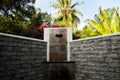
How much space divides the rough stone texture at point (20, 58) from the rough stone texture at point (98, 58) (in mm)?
1784

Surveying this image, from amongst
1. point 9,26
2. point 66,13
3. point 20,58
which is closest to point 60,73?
point 20,58

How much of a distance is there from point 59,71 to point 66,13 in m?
16.8

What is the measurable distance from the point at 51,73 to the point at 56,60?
1.09 metres

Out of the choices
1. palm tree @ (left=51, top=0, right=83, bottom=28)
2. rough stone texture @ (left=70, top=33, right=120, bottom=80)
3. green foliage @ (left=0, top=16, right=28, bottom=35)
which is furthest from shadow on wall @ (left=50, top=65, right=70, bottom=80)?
palm tree @ (left=51, top=0, right=83, bottom=28)

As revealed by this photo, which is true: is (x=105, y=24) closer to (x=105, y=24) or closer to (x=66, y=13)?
(x=105, y=24)

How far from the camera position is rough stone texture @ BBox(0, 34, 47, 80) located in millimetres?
6754

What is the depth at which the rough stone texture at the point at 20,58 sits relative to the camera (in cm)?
675

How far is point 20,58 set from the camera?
303 inches

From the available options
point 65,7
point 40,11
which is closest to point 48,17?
point 40,11

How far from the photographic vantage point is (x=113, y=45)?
6945mm

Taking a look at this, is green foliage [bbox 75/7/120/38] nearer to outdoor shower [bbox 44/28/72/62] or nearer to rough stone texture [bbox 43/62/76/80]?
outdoor shower [bbox 44/28/72/62]

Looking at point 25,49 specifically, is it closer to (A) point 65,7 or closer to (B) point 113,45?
(B) point 113,45

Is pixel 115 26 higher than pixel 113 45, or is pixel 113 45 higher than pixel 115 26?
pixel 115 26

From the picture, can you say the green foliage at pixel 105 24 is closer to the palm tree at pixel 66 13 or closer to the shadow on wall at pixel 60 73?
the shadow on wall at pixel 60 73
